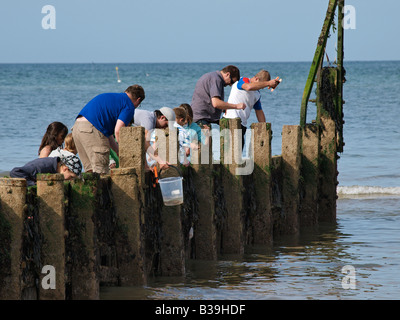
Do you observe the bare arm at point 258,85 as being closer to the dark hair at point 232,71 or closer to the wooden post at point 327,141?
the dark hair at point 232,71

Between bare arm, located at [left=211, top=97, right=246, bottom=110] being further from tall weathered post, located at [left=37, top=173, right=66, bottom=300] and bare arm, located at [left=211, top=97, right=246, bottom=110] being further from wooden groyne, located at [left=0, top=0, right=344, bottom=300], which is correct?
tall weathered post, located at [left=37, top=173, right=66, bottom=300]

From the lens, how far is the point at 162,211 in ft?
27.3

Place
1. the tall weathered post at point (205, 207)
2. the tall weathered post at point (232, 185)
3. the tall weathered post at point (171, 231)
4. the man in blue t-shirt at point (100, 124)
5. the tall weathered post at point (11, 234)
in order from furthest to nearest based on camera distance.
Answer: the tall weathered post at point (232, 185) → the tall weathered post at point (205, 207) → the man in blue t-shirt at point (100, 124) → the tall weathered post at point (171, 231) → the tall weathered post at point (11, 234)

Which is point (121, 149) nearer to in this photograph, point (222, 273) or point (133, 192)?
point (133, 192)

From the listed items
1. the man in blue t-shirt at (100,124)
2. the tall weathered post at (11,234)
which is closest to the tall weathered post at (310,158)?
the man in blue t-shirt at (100,124)

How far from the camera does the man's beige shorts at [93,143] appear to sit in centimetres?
843

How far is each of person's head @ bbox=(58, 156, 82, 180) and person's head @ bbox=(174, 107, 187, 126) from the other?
1.70 meters


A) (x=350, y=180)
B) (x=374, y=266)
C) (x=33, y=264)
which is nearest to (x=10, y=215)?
(x=33, y=264)

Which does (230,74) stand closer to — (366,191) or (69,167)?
(69,167)

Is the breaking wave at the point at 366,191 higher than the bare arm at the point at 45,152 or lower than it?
lower

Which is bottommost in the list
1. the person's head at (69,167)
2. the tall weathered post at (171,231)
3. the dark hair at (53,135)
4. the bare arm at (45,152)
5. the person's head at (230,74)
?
the tall weathered post at (171,231)

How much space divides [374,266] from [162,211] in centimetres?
289

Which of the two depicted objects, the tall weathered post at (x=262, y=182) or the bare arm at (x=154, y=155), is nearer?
the bare arm at (x=154, y=155)
